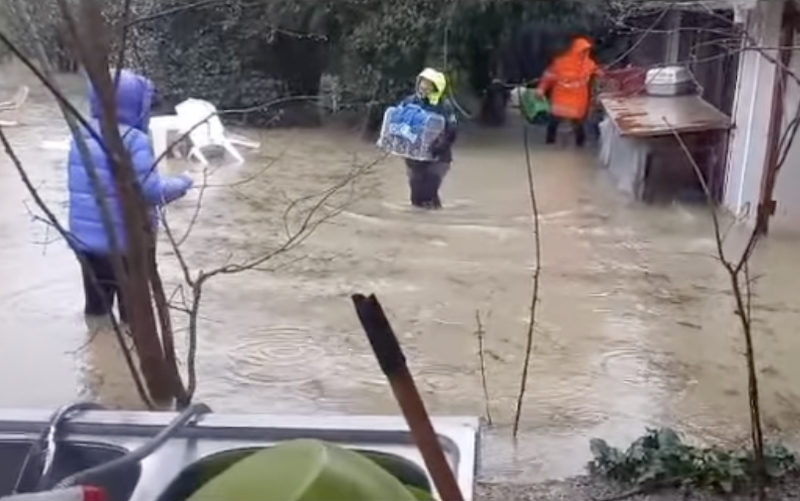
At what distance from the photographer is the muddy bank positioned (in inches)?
97.1

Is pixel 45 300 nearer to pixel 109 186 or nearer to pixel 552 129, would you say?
pixel 109 186

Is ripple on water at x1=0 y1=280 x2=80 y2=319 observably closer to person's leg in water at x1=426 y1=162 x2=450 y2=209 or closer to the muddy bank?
the muddy bank

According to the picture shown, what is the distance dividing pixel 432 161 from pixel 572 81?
254 centimetres

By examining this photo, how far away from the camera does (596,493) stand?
2.52 metres

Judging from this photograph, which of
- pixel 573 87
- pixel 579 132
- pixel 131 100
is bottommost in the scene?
pixel 579 132

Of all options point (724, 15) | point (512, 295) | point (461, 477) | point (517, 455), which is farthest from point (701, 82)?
point (461, 477)

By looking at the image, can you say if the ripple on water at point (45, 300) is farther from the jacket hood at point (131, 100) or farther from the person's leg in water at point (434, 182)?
the person's leg in water at point (434, 182)

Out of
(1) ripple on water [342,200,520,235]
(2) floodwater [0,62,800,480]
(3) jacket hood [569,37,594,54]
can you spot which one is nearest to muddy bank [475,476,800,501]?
(2) floodwater [0,62,800,480]

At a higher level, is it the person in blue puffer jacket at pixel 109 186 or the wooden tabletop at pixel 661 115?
the person in blue puffer jacket at pixel 109 186

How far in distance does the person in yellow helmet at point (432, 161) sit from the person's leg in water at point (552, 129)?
6.13ft

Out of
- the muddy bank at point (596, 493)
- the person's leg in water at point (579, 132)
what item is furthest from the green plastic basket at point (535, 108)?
the muddy bank at point (596, 493)

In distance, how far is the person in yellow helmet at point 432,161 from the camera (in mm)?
5875

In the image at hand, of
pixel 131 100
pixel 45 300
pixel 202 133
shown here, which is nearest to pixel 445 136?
pixel 202 133

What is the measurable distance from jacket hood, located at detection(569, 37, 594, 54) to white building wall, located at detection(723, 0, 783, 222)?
1.75 metres
